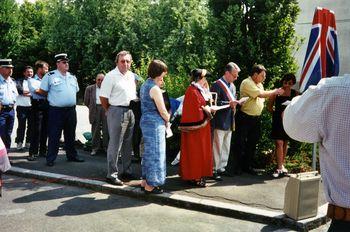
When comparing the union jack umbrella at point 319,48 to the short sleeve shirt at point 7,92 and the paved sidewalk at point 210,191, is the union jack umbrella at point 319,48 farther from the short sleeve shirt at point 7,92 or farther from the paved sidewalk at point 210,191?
the short sleeve shirt at point 7,92

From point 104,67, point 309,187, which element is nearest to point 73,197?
point 309,187

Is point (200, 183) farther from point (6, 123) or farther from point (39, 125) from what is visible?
point (6, 123)

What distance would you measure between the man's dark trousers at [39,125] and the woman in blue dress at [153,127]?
368 cm

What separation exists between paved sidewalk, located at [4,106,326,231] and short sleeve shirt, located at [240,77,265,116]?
47.6 inches

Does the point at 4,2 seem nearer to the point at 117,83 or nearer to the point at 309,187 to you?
the point at 117,83

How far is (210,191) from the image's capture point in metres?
6.24

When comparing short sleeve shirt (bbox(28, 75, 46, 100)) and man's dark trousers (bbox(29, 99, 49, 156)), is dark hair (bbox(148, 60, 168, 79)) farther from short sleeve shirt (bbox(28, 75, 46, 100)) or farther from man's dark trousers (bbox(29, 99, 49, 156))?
short sleeve shirt (bbox(28, 75, 46, 100))

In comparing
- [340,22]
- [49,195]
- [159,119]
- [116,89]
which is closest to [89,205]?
[49,195]

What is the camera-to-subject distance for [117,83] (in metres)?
6.55

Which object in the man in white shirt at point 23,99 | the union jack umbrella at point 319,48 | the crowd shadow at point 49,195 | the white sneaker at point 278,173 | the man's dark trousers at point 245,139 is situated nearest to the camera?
the union jack umbrella at point 319,48

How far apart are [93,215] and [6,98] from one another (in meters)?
4.24

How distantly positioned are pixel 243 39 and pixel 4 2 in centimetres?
3165

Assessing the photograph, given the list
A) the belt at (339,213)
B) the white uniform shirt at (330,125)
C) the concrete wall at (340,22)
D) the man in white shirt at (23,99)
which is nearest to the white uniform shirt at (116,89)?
the man in white shirt at (23,99)

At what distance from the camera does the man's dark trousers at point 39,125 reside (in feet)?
28.8
